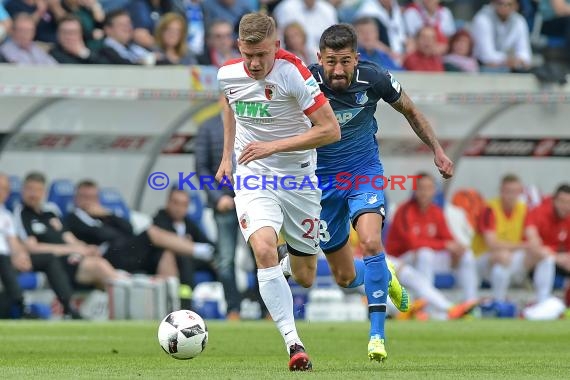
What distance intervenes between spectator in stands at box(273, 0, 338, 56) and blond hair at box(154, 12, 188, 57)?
164cm

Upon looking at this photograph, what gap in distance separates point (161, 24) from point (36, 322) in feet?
15.1

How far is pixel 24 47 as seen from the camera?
56.2ft

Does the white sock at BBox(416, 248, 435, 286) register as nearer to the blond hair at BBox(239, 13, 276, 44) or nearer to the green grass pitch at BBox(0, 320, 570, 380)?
the green grass pitch at BBox(0, 320, 570, 380)

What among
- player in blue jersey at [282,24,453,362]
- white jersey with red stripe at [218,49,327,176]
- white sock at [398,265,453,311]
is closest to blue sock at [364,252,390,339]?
player in blue jersey at [282,24,453,362]

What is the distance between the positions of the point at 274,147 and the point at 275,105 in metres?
0.50

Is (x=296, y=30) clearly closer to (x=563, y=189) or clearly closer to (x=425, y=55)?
(x=425, y=55)

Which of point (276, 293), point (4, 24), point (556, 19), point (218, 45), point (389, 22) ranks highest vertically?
point (556, 19)

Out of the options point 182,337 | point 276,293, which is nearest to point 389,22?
point 182,337

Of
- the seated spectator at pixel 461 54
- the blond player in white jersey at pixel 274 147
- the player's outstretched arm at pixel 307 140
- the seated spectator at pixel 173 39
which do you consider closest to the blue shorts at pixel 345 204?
the blond player in white jersey at pixel 274 147

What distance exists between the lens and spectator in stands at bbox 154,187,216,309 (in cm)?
1672

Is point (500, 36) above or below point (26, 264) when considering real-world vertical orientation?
above

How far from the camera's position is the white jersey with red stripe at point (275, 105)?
28.8 feet

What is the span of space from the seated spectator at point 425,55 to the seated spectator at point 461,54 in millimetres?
603

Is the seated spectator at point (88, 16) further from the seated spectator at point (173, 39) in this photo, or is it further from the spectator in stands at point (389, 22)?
the spectator in stands at point (389, 22)
